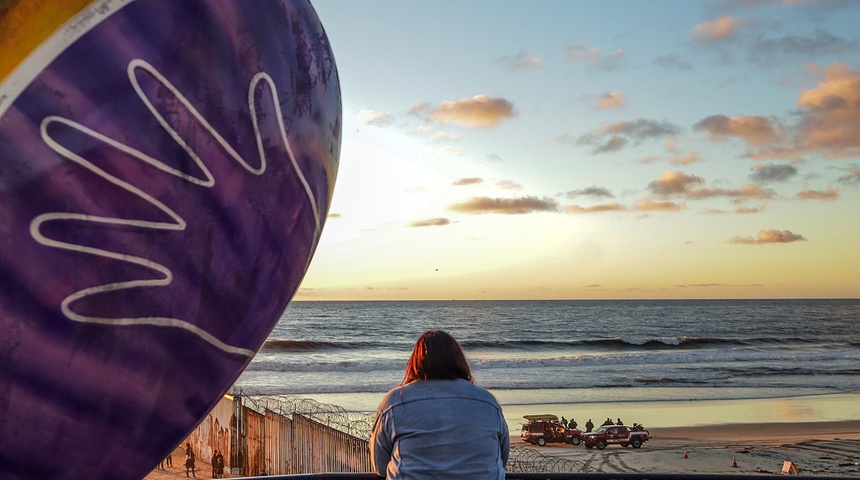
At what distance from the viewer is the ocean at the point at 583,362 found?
30859 millimetres

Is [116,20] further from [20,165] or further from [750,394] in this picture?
[750,394]

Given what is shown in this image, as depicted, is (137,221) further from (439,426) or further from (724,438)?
(724,438)

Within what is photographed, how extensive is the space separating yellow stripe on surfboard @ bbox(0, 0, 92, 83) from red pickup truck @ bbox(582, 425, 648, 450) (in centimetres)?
2030

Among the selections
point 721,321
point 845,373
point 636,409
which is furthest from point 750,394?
point 721,321

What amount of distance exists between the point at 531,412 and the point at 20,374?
25.3m

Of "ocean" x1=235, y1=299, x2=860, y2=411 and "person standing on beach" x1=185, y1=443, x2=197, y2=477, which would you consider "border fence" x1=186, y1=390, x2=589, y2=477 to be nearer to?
"person standing on beach" x1=185, y1=443, x2=197, y2=477

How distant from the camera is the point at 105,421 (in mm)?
1594

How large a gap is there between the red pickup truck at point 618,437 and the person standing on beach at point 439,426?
18789 mm

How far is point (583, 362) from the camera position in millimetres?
40625

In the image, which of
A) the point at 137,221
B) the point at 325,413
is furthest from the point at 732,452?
the point at 137,221

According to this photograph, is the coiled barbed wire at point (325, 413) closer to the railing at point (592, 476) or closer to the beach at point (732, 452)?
the beach at point (732, 452)

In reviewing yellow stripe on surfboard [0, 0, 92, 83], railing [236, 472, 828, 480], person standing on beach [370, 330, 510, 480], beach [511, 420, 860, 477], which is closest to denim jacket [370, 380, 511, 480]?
person standing on beach [370, 330, 510, 480]

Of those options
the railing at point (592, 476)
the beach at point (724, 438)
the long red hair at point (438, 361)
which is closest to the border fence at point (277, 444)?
the beach at point (724, 438)

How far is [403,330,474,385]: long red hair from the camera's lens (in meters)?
2.62
